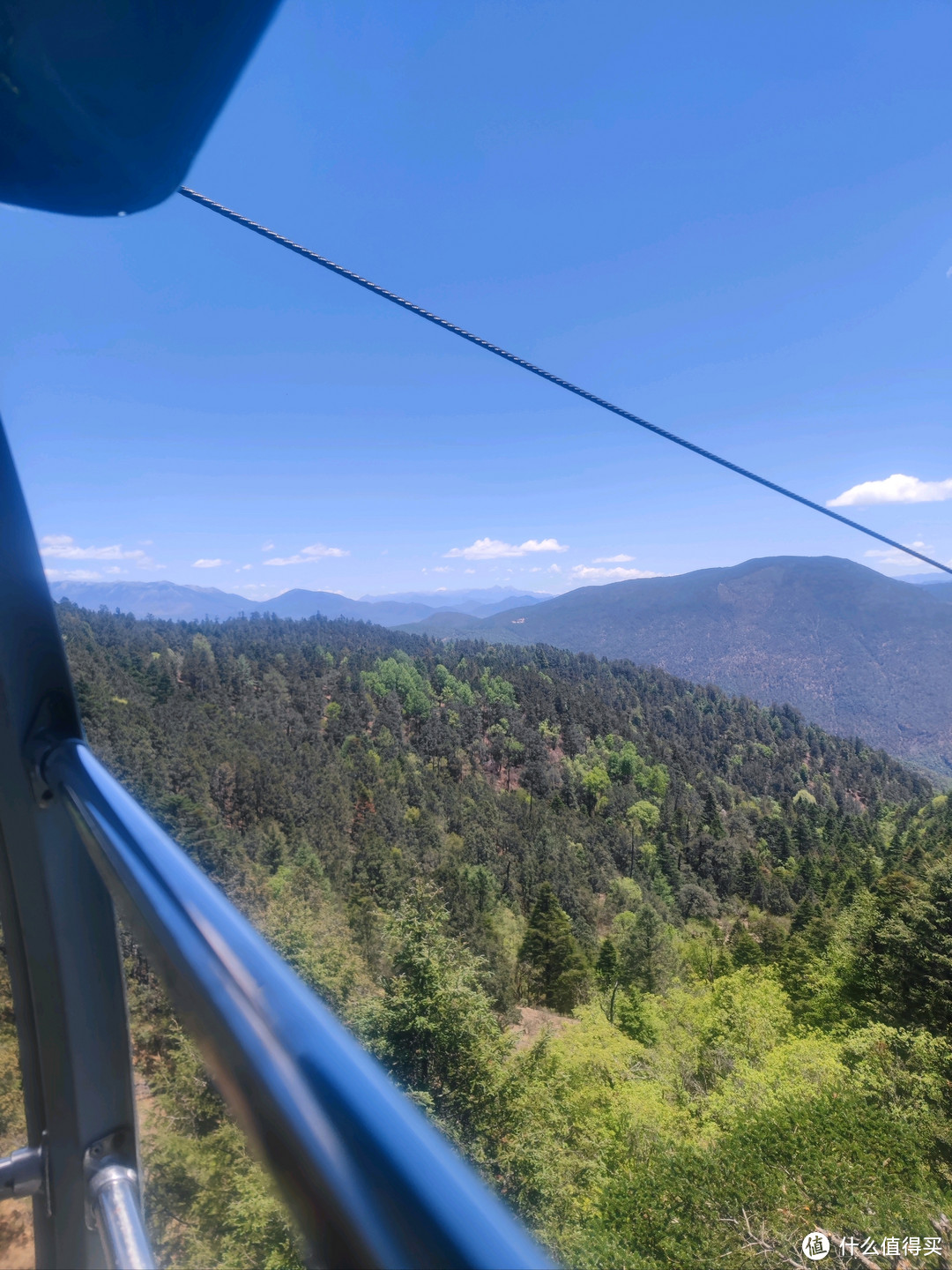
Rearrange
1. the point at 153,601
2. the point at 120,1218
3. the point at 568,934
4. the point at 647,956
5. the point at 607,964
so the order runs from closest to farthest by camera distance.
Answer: the point at 120,1218, the point at 647,956, the point at 607,964, the point at 568,934, the point at 153,601

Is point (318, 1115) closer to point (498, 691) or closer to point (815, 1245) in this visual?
point (815, 1245)

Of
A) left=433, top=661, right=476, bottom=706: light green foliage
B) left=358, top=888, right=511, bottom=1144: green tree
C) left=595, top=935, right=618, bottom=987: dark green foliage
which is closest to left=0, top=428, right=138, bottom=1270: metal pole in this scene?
left=358, top=888, right=511, bottom=1144: green tree

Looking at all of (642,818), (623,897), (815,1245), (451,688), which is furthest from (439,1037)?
(451,688)

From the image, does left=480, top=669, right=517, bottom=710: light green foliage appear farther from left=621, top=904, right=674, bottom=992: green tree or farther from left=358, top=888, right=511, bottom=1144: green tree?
left=358, top=888, right=511, bottom=1144: green tree

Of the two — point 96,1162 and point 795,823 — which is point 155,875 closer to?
point 96,1162

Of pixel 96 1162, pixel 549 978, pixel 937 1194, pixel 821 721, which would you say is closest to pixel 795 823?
pixel 549 978

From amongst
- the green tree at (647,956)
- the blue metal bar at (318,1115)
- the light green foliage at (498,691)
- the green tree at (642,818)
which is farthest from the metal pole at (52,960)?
the light green foliage at (498,691)
